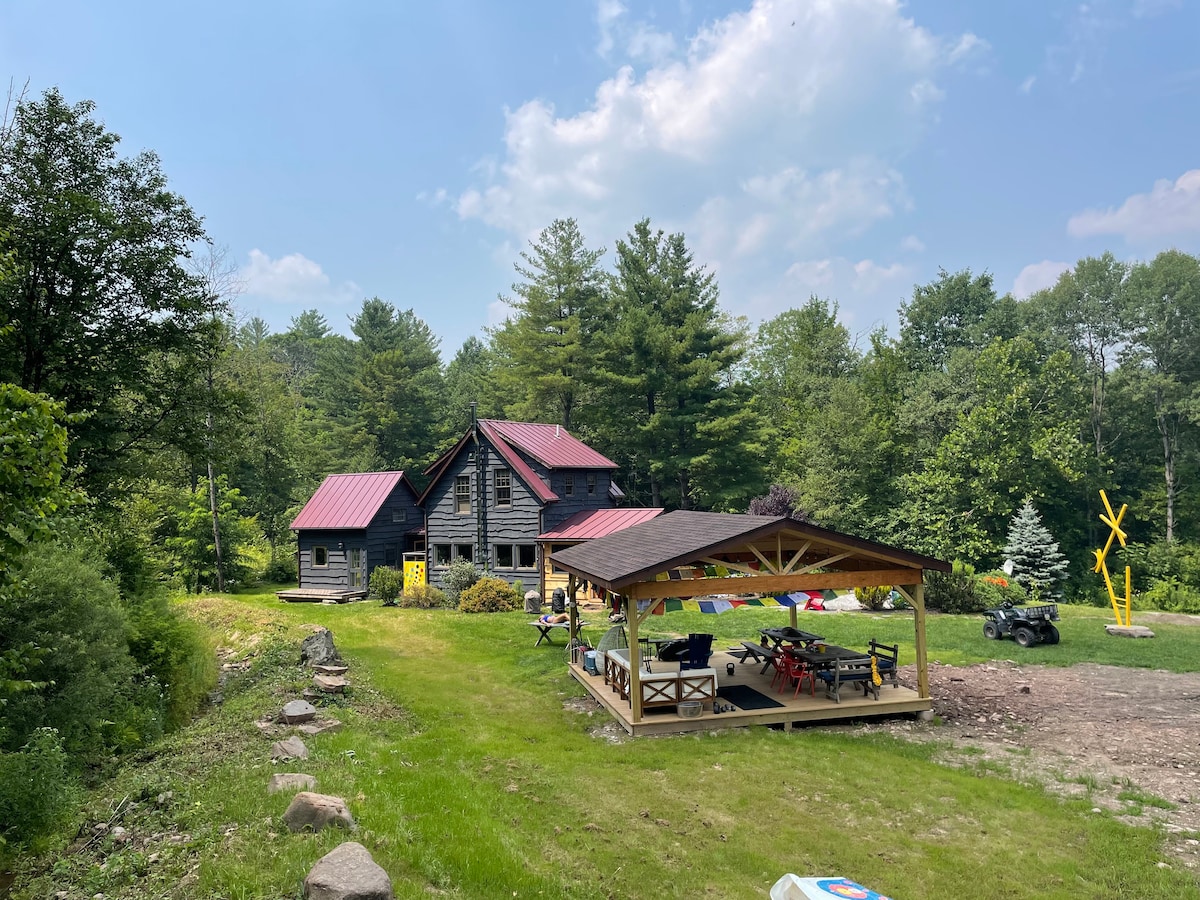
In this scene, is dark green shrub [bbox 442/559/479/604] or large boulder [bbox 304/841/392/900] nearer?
large boulder [bbox 304/841/392/900]

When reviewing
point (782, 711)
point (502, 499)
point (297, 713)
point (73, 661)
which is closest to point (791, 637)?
point (782, 711)

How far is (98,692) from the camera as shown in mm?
9219

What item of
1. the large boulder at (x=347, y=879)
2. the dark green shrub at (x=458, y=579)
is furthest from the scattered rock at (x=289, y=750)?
the dark green shrub at (x=458, y=579)

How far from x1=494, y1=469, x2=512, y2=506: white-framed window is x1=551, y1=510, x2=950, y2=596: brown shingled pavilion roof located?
13.4m

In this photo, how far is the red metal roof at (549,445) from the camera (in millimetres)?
26922

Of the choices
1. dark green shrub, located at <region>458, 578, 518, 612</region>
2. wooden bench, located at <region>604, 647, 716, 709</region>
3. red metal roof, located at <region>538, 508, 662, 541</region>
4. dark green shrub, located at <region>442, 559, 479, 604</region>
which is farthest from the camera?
dark green shrub, located at <region>442, 559, 479, 604</region>

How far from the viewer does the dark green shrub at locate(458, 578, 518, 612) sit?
909 inches

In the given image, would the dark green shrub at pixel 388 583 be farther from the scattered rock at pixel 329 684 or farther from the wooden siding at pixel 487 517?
the scattered rock at pixel 329 684

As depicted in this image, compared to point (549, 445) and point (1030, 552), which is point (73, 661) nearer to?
point (549, 445)

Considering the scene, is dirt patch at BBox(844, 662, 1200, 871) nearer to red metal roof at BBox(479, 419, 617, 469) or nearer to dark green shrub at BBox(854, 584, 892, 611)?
dark green shrub at BBox(854, 584, 892, 611)

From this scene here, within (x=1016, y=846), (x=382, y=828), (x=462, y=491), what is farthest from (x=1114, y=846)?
(x=462, y=491)

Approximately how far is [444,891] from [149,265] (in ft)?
48.7

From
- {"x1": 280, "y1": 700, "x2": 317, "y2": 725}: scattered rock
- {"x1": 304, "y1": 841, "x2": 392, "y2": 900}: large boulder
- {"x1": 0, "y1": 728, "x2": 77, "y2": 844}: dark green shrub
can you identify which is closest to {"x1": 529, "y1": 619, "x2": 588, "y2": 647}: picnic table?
{"x1": 280, "y1": 700, "x2": 317, "y2": 725}: scattered rock

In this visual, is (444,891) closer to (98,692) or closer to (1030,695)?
(98,692)
